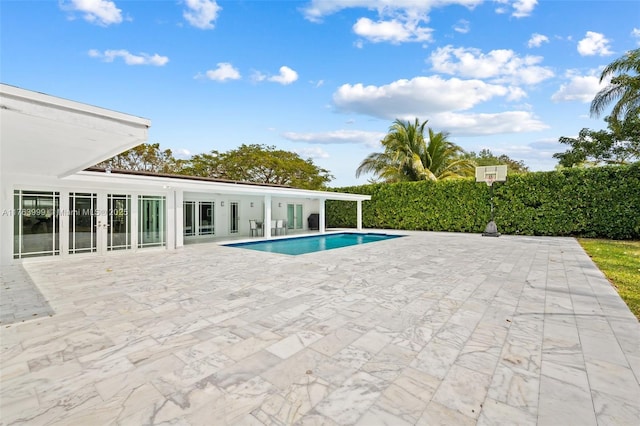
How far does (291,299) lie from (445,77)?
17.8 metres

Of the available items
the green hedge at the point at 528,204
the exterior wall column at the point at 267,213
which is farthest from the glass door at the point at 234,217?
the green hedge at the point at 528,204

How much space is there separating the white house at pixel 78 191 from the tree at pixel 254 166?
13954 millimetres

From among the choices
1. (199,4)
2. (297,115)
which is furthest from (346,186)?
(199,4)

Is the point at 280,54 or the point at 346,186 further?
the point at 346,186

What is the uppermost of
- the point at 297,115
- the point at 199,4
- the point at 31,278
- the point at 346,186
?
the point at 199,4

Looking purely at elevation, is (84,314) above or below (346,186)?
below

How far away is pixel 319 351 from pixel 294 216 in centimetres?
1892

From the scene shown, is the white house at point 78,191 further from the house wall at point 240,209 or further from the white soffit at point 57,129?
the house wall at point 240,209

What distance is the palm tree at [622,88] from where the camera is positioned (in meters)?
13.7

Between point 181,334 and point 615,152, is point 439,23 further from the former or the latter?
point 615,152

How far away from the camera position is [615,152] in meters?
22.3

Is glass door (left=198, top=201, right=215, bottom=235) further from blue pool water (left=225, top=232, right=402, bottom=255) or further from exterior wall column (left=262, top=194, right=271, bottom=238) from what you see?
blue pool water (left=225, top=232, right=402, bottom=255)

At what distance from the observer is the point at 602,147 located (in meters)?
22.3

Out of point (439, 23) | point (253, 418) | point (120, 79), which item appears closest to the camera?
point (253, 418)
